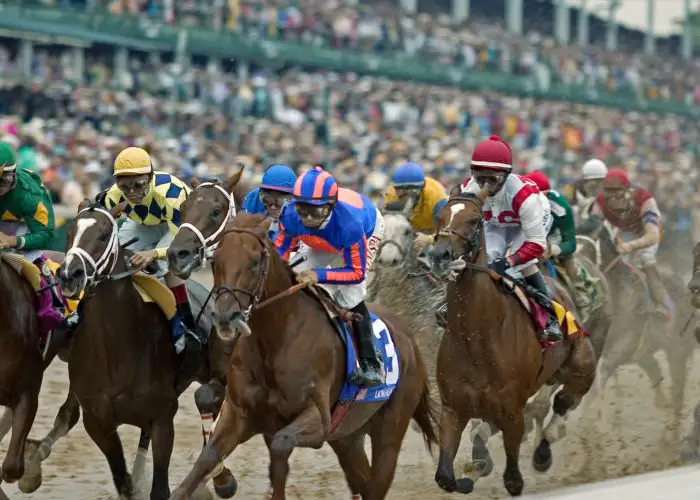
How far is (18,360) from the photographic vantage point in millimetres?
7012

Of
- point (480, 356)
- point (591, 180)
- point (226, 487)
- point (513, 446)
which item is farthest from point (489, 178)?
point (591, 180)

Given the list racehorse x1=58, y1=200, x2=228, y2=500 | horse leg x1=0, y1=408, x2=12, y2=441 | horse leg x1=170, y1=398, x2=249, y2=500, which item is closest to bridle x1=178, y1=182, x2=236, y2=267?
racehorse x1=58, y1=200, x2=228, y2=500

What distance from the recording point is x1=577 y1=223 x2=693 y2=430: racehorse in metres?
11.7

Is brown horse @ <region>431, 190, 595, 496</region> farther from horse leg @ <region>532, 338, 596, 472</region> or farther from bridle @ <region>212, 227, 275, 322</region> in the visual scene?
bridle @ <region>212, 227, 275, 322</region>

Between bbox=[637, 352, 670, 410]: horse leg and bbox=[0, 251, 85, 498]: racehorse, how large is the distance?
6.23 metres

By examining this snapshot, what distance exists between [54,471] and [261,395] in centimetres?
306

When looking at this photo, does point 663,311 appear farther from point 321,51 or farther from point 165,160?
point 321,51

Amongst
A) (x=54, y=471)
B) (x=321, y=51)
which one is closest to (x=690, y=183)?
(x=321, y=51)

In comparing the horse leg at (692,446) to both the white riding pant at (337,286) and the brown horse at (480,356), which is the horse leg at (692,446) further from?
the white riding pant at (337,286)

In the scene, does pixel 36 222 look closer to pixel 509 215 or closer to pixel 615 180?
pixel 509 215

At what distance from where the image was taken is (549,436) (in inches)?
358

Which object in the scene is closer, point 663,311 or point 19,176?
point 19,176

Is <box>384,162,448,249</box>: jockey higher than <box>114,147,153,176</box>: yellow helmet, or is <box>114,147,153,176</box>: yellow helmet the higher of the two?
<box>114,147,153,176</box>: yellow helmet

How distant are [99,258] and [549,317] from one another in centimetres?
300
